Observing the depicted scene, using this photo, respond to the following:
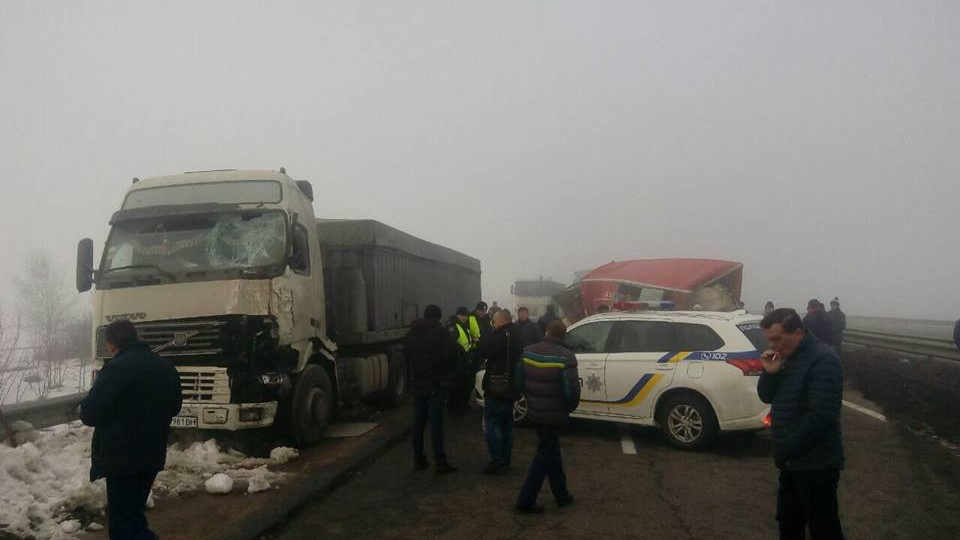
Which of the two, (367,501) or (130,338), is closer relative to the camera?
(130,338)

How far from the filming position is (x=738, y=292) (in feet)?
51.1

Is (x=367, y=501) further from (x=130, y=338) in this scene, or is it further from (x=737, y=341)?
(x=737, y=341)

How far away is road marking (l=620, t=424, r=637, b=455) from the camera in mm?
8602

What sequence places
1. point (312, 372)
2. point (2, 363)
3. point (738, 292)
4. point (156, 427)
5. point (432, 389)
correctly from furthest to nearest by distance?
point (738, 292) → point (2, 363) → point (312, 372) → point (432, 389) → point (156, 427)

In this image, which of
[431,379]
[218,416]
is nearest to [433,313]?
[431,379]

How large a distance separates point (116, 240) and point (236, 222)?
4.91 ft

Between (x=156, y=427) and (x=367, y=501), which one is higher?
(x=156, y=427)

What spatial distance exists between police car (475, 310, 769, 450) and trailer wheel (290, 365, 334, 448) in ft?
11.5

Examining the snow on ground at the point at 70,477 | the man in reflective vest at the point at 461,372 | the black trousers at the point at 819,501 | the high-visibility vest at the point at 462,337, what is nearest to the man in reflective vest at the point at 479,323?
the man in reflective vest at the point at 461,372

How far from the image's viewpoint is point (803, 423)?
149 inches

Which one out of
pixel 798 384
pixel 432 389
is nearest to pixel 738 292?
pixel 432 389

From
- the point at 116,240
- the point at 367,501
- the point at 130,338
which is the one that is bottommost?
the point at 367,501

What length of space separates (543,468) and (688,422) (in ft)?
9.95

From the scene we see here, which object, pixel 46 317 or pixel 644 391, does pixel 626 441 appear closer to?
pixel 644 391
